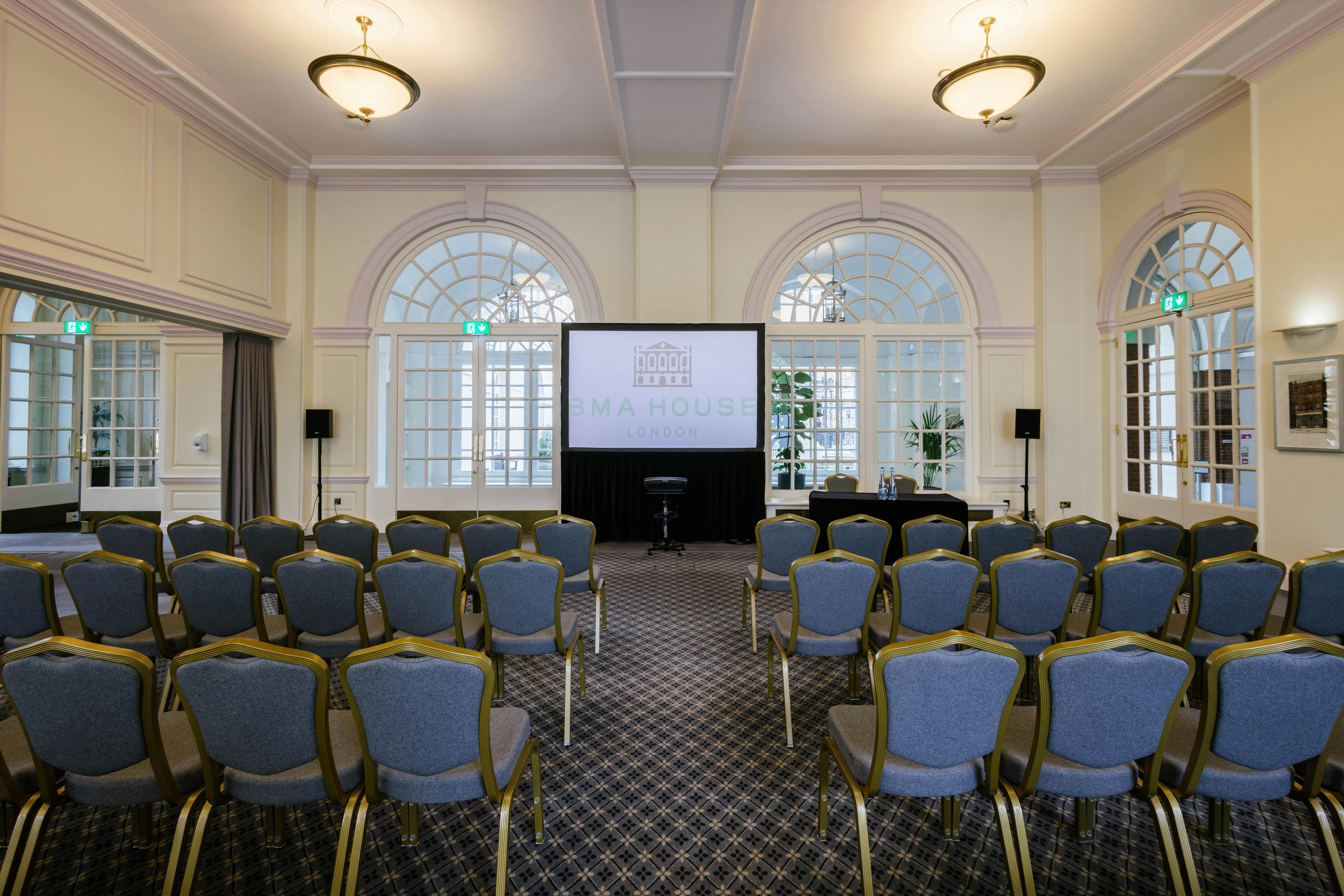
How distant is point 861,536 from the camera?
12.0 ft

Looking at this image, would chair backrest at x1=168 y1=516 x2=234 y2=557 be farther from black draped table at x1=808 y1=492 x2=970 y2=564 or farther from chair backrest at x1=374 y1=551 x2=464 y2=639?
black draped table at x1=808 y1=492 x2=970 y2=564

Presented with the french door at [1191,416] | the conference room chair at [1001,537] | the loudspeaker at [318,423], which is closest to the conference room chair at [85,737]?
the conference room chair at [1001,537]

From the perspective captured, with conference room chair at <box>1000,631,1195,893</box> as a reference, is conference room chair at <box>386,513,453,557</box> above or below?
above

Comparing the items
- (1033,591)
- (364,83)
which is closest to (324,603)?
(1033,591)

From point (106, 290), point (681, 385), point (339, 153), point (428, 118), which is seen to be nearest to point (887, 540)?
point (681, 385)

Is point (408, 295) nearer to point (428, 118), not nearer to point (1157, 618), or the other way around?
point (428, 118)

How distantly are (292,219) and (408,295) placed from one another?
4.87ft

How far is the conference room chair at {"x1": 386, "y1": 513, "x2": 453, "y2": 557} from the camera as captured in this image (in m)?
3.70

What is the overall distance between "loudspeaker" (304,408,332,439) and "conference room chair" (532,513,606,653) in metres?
4.41

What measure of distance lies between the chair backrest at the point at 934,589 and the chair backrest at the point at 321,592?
241 cm

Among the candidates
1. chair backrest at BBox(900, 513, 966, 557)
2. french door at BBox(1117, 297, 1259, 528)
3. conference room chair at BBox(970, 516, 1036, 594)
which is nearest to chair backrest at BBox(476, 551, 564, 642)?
chair backrest at BBox(900, 513, 966, 557)

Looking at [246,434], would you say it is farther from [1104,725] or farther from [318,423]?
[1104,725]

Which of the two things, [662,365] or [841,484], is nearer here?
[841,484]

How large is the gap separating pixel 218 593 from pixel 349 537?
40.9 inches
